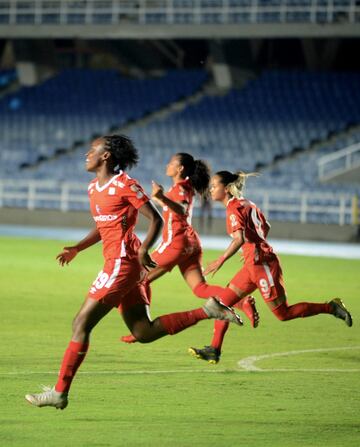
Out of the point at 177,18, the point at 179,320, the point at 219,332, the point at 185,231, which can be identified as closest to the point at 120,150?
the point at 179,320

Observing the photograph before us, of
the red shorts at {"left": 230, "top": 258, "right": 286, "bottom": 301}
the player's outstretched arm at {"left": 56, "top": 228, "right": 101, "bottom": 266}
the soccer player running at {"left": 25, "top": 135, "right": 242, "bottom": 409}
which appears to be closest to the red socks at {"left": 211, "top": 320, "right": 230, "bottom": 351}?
the red shorts at {"left": 230, "top": 258, "right": 286, "bottom": 301}

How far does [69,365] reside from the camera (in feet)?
28.6

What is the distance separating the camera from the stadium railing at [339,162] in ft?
118

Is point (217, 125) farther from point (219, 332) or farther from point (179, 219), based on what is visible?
point (219, 332)

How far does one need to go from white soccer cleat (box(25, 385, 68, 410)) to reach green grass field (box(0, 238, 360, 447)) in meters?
0.09

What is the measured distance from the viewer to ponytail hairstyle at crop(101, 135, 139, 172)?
30.3 ft

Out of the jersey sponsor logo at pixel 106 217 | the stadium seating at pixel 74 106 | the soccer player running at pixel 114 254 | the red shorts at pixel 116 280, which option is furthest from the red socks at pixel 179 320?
the stadium seating at pixel 74 106

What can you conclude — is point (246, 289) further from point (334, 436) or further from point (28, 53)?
point (28, 53)

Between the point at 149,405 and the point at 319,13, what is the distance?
32.3 m

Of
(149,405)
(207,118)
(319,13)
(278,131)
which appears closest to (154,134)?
(207,118)

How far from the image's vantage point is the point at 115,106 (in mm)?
45500

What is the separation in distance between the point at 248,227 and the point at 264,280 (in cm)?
55

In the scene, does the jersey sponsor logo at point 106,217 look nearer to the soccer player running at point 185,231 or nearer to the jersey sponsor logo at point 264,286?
the jersey sponsor logo at point 264,286

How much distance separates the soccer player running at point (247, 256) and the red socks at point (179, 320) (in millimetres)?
1301
